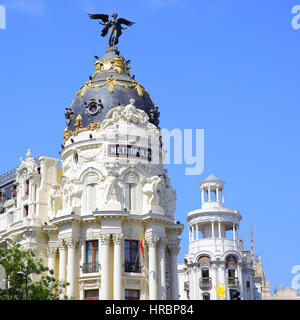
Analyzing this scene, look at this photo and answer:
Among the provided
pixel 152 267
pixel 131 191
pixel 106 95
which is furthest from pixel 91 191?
pixel 106 95

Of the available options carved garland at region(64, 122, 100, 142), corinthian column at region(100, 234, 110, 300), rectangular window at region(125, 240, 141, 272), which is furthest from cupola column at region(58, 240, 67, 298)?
carved garland at region(64, 122, 100, 142)

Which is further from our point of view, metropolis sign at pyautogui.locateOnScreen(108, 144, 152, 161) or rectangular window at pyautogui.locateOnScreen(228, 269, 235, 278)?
rectangular window at pyautogui.locateOnScreen(228, 269, 235, 278)

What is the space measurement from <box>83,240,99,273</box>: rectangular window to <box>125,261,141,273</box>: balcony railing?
2.85 meters

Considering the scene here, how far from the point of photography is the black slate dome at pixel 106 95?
216 ft

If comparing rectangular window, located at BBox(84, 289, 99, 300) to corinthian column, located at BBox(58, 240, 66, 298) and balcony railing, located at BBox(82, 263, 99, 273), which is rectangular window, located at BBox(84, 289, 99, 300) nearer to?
balcony railing, located at BBox(82, 263, 99, 273)

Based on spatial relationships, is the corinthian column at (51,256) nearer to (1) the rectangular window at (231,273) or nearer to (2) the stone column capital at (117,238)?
(2) the stone column capital at (117,238)

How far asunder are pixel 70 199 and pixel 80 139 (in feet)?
20.6

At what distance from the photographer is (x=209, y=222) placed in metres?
94.8

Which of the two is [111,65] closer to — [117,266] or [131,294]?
[117,266]

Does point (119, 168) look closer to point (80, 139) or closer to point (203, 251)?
point (80, 139)

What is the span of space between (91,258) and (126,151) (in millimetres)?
11013

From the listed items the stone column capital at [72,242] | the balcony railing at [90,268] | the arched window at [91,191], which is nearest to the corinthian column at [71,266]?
the stone column capital at [72,242]

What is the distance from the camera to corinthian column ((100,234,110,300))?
58.2 meters
